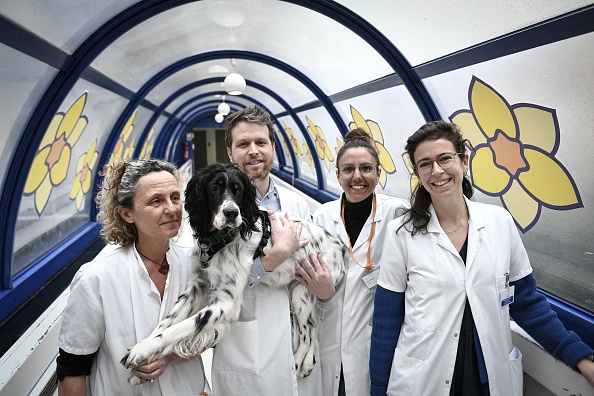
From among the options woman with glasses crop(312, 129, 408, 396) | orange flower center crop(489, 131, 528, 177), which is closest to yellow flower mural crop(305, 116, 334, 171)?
orange flower center crop(489, 131, 528, 177)

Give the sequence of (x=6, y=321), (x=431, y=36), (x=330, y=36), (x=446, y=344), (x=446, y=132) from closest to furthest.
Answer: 1. (x=446, y=344)
2. (x=446, y=132)
3. (x=6, y=321)
4. (x=431, y=36)
5. (x=330, y=36)

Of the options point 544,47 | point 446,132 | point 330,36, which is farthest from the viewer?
point 330,36

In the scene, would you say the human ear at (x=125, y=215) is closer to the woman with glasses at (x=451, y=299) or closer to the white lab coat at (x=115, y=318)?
the white lab coat at (x=115, y=318)

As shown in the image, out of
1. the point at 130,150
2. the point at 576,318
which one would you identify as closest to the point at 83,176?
the point at 130,150

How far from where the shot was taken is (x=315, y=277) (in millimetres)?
2236

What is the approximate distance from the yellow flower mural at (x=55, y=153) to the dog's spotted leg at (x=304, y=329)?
10.9 ft

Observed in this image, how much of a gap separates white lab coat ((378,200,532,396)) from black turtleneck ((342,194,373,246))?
0.61 metres

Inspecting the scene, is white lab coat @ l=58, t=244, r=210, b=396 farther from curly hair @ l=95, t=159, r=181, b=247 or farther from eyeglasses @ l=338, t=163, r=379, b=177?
eyeglasses @ l=338, t=163, r=379, b=177

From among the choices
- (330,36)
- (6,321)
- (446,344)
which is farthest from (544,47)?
(6,321)

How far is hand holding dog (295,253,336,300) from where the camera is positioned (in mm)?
2238

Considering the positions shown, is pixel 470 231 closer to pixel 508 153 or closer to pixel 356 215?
pixel 356 215

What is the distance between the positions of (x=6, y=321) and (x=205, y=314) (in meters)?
2.37

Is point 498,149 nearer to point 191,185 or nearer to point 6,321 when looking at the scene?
point 191,185

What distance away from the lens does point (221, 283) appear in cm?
198
